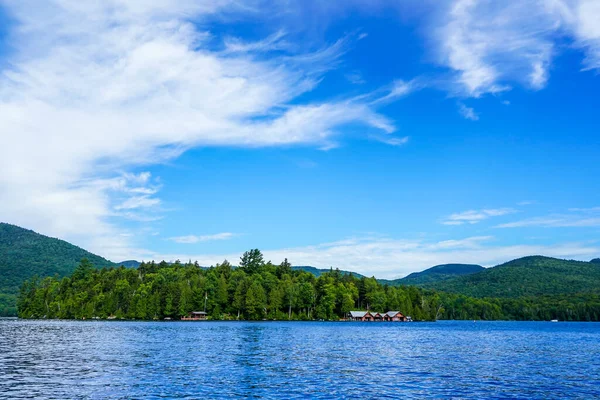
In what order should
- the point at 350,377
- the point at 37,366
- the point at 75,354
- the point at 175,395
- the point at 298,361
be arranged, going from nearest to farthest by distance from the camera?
the point at 175,395, the point at 350,377, the point at 37,366, the point at 298,361, the point at 75,354

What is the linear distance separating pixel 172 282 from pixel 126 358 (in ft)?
506

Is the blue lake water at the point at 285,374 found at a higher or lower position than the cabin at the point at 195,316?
lower

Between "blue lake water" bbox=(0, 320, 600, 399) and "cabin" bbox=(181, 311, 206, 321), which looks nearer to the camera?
"blue lake water" bbox=(0, 320, 600, 399)

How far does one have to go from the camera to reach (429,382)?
36.8 metres

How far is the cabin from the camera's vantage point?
7650 inches

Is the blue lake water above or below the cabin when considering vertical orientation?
below

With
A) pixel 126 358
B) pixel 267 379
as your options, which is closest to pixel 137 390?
pixel 267 379

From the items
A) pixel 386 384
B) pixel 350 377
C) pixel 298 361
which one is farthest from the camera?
pixel 298 361

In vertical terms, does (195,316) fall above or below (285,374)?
above

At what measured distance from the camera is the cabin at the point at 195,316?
194300mm

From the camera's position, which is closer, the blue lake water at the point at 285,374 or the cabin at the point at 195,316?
the blue lake water at the point at 285,374

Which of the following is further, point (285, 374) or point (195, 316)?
point (195, 316)

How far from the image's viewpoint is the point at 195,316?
197375 millimetres

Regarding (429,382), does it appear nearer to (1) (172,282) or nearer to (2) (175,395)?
(2) (175,395)
